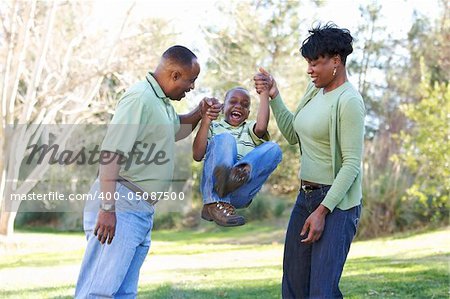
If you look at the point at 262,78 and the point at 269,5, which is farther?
the point at 269,5

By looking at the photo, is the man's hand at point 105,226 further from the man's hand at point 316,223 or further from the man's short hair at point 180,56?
the man's hand at point 316,223

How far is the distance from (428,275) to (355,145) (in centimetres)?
614

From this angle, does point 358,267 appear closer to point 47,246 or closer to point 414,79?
point 47,246

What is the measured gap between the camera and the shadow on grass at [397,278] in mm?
7695

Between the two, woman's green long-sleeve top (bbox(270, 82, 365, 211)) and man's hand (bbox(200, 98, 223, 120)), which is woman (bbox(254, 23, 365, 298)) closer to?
woman's green long-sleeve top (bbox(270, 82, 365, 211))

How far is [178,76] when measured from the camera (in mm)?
3645

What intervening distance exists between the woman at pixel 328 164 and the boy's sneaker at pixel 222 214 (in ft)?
1.10

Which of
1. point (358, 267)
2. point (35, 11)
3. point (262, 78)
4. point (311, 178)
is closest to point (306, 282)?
point (311, 178)

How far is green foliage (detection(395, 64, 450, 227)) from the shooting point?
14.7m

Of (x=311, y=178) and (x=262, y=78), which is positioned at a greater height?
(x=262, y=78)

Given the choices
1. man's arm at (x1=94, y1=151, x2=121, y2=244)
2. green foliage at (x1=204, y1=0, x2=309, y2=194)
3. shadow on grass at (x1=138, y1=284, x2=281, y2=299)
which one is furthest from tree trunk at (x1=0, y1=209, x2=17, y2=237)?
man's arm at (x1=94, y1=151, x2=121, y2=244)

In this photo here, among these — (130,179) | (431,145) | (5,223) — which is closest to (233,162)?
(130,179)

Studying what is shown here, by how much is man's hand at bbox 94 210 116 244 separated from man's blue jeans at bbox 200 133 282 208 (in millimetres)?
737

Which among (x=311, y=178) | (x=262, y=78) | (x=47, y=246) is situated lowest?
(x=47, y=246)
